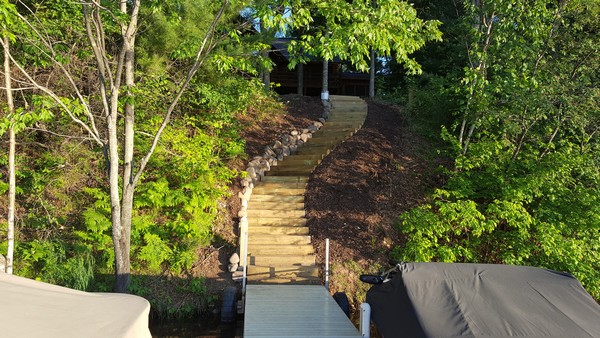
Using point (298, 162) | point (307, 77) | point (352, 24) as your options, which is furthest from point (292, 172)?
point (307, 77)

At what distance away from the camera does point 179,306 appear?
23.5 feet

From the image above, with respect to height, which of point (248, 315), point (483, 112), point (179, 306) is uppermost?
point (483, 112)

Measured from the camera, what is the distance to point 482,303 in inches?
149

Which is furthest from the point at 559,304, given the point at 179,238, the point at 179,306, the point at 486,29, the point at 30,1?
the point at 30,1

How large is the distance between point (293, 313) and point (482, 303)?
9.83ft

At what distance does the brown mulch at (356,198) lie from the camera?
8078 millimetres

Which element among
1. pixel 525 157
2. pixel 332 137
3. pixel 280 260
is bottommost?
pixel 280 260

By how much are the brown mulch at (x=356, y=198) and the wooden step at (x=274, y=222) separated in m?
0.29

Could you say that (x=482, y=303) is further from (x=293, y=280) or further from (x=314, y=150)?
(x=314, y=150)

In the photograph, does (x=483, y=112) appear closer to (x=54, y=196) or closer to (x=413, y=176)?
(x=413, y=176)

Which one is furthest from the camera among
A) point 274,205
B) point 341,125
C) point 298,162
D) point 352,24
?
point 341,125

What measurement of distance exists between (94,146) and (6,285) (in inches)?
250

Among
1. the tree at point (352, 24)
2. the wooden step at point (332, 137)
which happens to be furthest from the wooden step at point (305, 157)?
the tree at point (352, 24)

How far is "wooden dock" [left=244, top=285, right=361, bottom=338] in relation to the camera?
5426mm
